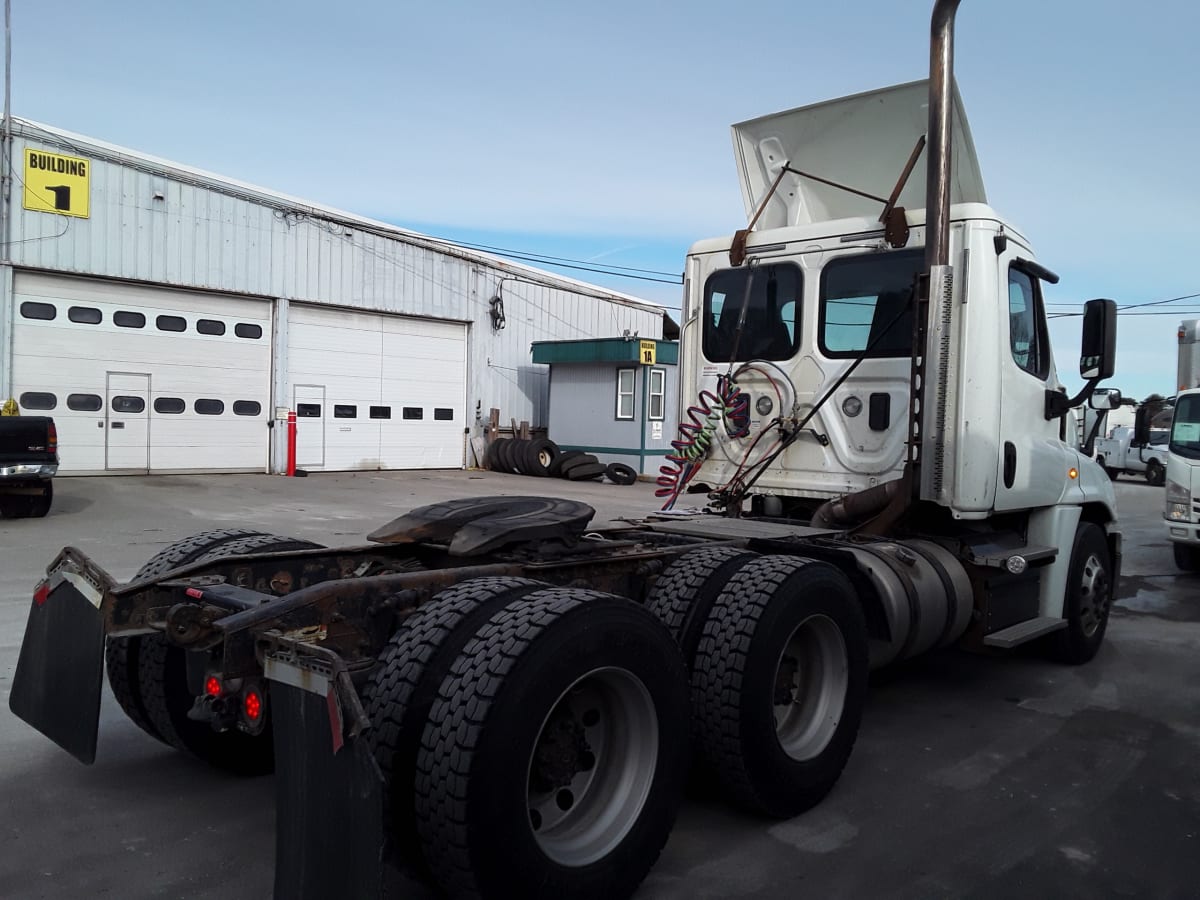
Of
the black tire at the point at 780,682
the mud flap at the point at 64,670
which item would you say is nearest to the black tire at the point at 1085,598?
the black tire at the point at 780,682

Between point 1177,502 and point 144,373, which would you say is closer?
point 1177,502

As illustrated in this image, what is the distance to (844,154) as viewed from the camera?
258 inches

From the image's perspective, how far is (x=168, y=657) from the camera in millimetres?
3947

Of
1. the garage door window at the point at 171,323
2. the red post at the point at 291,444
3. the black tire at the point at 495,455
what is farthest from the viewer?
the black tire at the point at 495,455

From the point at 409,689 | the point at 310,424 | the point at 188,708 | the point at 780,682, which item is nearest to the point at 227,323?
the point at 310,424

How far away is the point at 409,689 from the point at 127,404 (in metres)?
17.6

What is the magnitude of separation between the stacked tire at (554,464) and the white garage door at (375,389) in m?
1.59

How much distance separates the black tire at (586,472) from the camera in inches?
905

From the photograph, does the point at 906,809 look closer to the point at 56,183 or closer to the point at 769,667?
the point at 769,667

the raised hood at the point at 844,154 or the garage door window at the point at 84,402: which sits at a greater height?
the raised hood at the point at 844,154

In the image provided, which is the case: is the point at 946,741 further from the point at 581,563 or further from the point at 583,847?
the point at 583,847

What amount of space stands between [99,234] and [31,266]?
134 cm

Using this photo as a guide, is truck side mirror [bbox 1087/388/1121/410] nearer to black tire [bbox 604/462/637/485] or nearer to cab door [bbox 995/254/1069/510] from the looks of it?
cab door [bbox 995/254/1069/510]

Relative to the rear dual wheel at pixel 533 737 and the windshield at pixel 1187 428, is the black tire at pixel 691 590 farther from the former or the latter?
the windshield at pixel 1187 428
